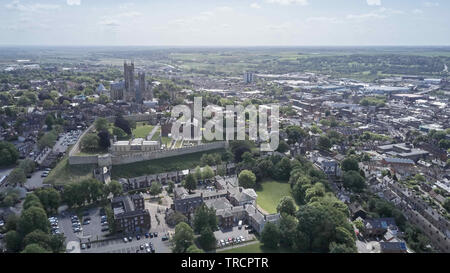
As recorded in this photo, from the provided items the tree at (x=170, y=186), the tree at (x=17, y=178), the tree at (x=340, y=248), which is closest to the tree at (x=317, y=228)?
the tree at (x=340, y=248)

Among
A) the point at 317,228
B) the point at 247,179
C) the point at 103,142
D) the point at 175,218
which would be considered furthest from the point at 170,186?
the point at 317,228

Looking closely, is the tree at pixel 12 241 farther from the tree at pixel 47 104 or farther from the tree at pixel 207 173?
the tree at pixel 47 104

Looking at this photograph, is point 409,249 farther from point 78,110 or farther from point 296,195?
point 78,110

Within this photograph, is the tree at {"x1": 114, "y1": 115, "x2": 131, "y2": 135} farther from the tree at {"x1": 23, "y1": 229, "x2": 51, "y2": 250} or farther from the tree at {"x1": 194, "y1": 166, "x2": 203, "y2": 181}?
the tree at {"x1": 23, "y1": 229, "x2": 51, "y2": 250}

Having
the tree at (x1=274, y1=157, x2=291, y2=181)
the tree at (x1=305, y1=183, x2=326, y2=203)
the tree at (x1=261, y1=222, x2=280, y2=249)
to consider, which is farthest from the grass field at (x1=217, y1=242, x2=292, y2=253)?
the tree at (x1=274, y1=157, x2=291, y2=181)

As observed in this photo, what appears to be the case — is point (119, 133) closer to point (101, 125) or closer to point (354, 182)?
point (101, 125)

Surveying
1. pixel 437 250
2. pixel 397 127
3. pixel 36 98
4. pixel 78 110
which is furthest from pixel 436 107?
pixel 36 98
